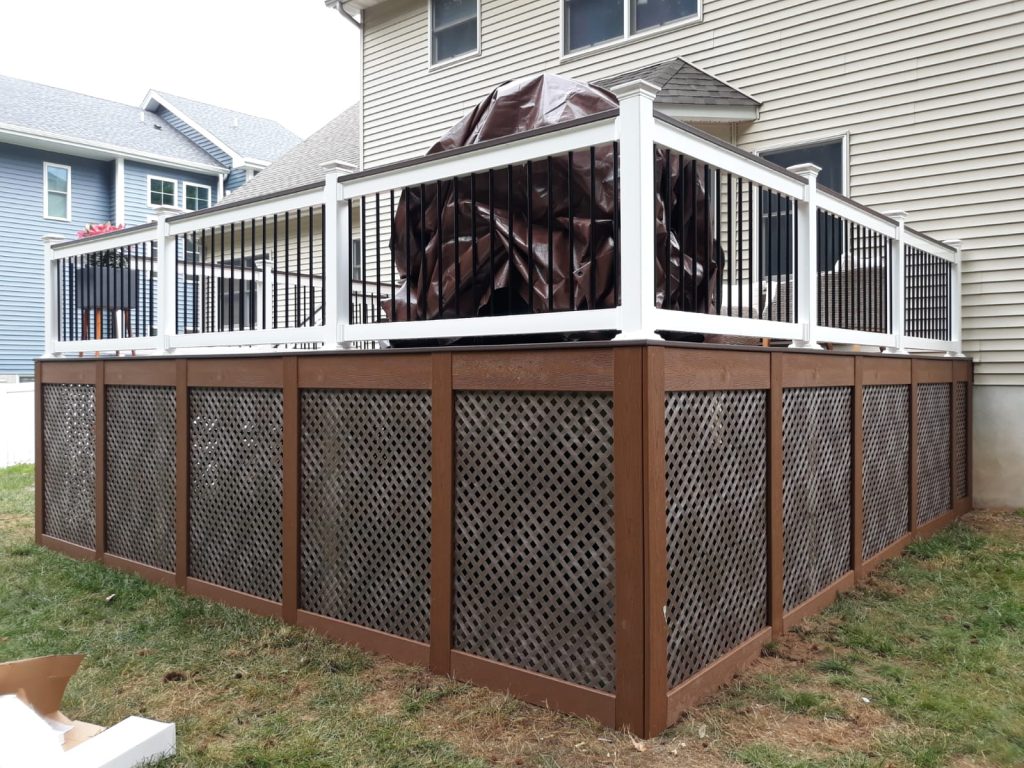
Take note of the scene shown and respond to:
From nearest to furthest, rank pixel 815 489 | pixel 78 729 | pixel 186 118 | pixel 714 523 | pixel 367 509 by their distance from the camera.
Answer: pixel 78 729 → pixel 714 523 → pixel 367 509 → pixel 815 489 → pixel 186 118

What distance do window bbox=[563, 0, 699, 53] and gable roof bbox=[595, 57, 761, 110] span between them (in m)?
0.69

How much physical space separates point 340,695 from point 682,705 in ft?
4.82

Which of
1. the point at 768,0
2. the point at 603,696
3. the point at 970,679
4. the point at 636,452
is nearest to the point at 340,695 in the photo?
the point at 603,696

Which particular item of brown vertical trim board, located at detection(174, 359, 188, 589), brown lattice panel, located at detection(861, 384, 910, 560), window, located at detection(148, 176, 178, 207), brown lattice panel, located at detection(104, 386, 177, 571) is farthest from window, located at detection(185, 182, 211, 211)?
brown lattice panel, located at detection(861, 384, 910, 560)

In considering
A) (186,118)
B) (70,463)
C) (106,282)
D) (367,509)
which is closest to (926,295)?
(367,509)

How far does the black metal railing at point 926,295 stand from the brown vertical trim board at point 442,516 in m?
3.95

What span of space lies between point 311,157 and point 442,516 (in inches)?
518

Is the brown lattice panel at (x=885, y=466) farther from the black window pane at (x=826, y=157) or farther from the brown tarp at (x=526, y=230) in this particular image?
the black window pane at (x=826, y=157)

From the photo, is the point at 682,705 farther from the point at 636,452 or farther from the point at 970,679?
the point at 970,679

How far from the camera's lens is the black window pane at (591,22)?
9.45m

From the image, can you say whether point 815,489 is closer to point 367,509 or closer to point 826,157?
point 367,509

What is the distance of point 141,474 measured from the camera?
18.5ft

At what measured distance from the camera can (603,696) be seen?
10.5 ft

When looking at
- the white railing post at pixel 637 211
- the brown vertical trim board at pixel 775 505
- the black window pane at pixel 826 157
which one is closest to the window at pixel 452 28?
the black window pane at pixel 826 157
